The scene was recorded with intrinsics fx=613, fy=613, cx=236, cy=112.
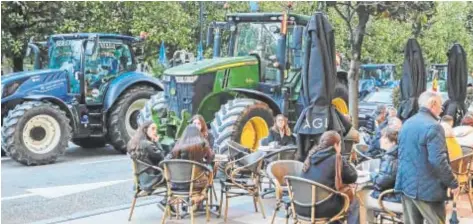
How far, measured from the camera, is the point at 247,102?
1085 cm

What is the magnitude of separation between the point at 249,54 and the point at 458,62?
12.7 feet

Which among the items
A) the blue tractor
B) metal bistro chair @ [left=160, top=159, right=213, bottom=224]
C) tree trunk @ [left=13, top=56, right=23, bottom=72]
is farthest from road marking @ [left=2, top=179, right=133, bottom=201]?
tree trunk @ [left=13, top=56, right=23, bottom=72]

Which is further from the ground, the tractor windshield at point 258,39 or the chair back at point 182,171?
the tractor windshield at point 258,39

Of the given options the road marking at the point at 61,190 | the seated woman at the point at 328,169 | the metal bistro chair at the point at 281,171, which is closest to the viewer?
the seated woman at the point at 328,169

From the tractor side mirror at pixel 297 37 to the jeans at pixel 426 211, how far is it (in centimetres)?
584

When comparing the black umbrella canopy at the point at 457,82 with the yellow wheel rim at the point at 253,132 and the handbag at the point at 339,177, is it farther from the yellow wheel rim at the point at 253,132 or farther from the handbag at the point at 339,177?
the handbag at the point at 339,177

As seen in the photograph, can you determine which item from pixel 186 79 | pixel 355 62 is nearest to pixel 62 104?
pixel 186 79

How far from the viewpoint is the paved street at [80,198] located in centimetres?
778

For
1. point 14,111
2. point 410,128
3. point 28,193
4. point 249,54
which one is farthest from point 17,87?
point 410,128

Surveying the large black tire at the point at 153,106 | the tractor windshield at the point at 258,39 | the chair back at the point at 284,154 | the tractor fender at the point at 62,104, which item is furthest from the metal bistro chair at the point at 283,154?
the tractor fender at the point at 62,104

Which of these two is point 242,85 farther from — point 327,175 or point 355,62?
point 327,175

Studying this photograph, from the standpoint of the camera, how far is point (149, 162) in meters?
7.35

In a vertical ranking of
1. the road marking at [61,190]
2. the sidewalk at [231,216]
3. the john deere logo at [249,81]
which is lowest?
the road marking at [61,190]

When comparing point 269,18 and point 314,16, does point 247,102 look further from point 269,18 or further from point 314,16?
point 314,16
